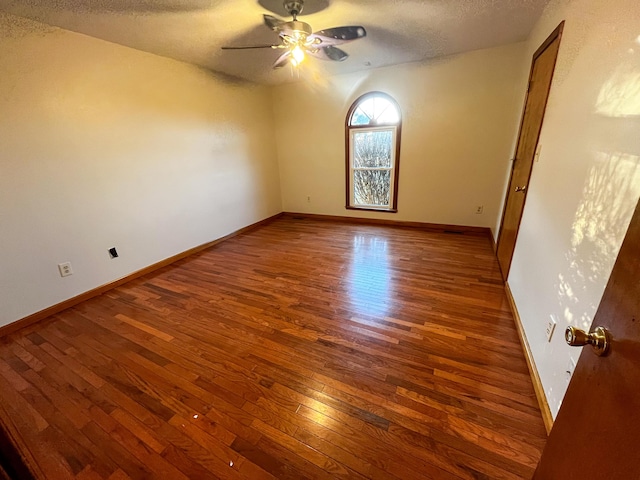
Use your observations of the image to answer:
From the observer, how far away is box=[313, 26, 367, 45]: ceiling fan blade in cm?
199

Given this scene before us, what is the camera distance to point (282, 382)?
5.11ft

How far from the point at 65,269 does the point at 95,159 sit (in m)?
1.04

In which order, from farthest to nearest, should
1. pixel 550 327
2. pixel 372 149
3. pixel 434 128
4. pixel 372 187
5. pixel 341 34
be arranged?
1. pixel 372 187
2. pixel 372 149
3. pixel 434 128
4. pixel 341 34
5. pixel 550 327

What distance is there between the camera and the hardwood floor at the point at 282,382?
1183 mm

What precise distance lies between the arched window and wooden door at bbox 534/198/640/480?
3696mm

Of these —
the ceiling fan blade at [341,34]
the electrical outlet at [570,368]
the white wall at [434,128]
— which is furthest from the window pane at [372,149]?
the electrical outlet at [570,368]

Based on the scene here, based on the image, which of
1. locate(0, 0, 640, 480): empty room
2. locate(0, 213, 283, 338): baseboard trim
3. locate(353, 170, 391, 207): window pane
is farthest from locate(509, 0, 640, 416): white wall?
locate(0, 213, 283, 338): baseboard trim

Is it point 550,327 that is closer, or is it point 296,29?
point 550,327

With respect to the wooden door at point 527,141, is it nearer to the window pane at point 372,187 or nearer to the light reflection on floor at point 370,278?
the light reflection on floor at point 370,278

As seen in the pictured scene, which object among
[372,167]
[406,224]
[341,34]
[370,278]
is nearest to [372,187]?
[372,167]

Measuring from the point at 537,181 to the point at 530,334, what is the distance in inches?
43.4

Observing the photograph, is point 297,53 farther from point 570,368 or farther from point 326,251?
point 570,368

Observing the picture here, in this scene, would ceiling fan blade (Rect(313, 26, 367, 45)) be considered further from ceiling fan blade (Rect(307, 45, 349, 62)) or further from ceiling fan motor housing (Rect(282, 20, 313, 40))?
ceiling fan blade (Rect(307, 45, 349, 62))

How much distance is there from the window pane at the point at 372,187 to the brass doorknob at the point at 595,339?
12.6 ft
